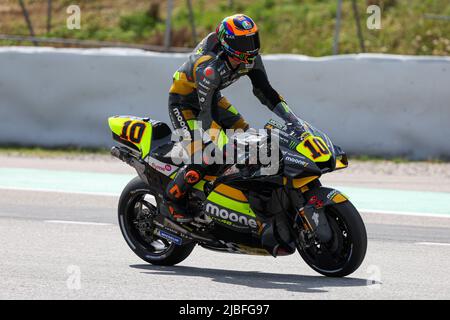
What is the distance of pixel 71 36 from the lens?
65.9ft

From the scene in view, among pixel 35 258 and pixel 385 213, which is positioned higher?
pixel 35 258

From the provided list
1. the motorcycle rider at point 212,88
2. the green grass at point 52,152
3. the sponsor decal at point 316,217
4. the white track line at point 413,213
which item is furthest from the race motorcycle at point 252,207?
the green grass at point 52,152

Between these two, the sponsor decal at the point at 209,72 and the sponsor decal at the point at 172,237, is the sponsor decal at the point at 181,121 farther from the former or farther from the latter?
the sponsor decal at the point at 172,237

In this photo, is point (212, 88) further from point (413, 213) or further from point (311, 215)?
point (413, 213)

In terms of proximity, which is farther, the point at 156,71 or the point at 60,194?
the point at 156,71

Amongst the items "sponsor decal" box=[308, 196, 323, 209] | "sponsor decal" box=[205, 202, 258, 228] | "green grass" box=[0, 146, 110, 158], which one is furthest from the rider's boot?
"green grass" box=[0, 146, 110, 158]

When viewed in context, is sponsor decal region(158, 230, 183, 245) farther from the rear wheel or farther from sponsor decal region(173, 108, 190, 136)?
sponsor decal region(173, 108, 190, 136)

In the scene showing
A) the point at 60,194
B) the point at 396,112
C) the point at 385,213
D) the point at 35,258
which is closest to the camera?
the point at 35,258

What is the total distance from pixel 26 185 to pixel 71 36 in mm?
7677

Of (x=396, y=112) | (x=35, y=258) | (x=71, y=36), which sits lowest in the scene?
(x=71, y=36)

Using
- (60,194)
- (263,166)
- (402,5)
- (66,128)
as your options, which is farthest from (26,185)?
(402,5)

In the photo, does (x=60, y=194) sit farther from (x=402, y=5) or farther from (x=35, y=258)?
(x=402, y=5)

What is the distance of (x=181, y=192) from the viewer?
26.1 ft
